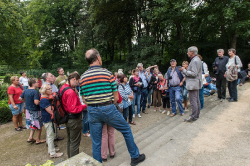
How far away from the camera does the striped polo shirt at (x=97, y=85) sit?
2.39 meters

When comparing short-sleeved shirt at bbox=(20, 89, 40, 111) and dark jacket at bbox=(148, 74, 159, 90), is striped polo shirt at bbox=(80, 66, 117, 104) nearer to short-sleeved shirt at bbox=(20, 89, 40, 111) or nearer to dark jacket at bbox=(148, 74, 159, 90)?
short-sleeved shirt at bbox=(20, 89, 40, 111)

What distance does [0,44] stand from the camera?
1068 cm

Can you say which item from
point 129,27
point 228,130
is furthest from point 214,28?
point 228,130

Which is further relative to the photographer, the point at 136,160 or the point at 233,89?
the point at 233,89

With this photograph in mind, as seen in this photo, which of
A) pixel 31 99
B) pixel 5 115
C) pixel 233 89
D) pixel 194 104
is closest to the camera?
pixel 31 99

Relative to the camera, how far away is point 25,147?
166 inches

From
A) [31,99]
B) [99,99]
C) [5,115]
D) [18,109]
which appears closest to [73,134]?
[99,99]

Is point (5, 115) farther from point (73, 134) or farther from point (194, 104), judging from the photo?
point (194, 104)

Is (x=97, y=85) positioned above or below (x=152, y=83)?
above

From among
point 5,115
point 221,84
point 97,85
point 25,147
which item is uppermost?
point 97,85

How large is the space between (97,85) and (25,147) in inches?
134

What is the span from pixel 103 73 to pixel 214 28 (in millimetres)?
14402

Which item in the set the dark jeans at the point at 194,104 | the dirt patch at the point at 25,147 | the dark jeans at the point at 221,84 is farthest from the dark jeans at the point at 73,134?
the dark jeans at the point at 221,84

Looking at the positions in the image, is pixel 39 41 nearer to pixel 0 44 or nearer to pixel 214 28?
pixel 0 44
